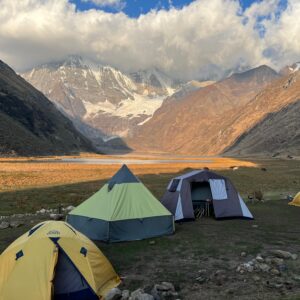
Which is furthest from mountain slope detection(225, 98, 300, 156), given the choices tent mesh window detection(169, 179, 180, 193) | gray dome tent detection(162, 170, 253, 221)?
tent mesh window detection(169, 179, 180, 193)

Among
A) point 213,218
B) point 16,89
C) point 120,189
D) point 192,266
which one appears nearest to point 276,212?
point 213,218

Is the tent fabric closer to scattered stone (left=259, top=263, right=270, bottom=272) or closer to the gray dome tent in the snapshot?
the gray dome tent

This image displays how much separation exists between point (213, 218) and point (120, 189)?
6.61 metres

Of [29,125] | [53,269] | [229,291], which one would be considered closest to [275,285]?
[229,291]

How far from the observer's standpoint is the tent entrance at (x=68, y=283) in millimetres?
11297

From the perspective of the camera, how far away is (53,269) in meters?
11.3

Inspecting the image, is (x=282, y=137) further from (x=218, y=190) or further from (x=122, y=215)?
(x=122, y=215)

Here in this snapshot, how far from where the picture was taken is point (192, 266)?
14.0 metres

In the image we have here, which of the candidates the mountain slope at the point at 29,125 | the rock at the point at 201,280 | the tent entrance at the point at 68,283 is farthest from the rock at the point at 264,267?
the mountain slope at the point at 29,125

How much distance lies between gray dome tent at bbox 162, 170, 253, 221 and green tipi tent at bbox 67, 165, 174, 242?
3.52 m

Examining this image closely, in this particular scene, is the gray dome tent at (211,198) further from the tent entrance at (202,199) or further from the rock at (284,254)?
the rock at (284,254)

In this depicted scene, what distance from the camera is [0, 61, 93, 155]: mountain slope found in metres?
131

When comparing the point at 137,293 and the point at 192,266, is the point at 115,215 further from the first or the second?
the point at 137,293

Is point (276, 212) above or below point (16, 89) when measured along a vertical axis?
below
